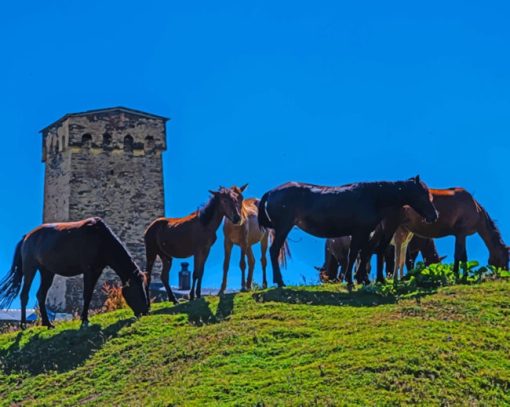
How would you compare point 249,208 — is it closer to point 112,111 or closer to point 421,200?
point 421,200

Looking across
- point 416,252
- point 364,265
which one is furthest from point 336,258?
point 364,265

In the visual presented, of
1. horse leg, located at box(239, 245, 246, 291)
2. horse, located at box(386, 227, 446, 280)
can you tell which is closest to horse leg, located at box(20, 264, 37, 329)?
horse leg, located at box(239, 245, 246, 291)

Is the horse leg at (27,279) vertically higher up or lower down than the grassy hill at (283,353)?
higher up

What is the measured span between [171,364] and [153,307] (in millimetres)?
5350

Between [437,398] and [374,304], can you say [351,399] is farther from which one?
[374,304]

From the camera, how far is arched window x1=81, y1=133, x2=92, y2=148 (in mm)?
55344

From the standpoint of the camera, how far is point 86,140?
5550cm

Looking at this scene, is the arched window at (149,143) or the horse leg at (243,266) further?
the arched window at (149,143)

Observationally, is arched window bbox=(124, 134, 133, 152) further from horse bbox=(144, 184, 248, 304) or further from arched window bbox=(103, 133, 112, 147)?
horse bbox=(144, 184, 248, 304)

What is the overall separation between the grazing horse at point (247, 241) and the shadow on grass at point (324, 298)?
2.79 m

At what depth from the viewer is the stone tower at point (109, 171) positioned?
179 feet

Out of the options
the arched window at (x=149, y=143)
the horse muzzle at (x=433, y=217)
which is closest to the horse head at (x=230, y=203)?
the horse muzzle at (x=433, y=217)

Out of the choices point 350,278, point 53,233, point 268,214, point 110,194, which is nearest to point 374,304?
point 350,278

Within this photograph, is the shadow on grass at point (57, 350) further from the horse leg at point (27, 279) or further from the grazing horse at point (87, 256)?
the horse leg at point (27, 279)
